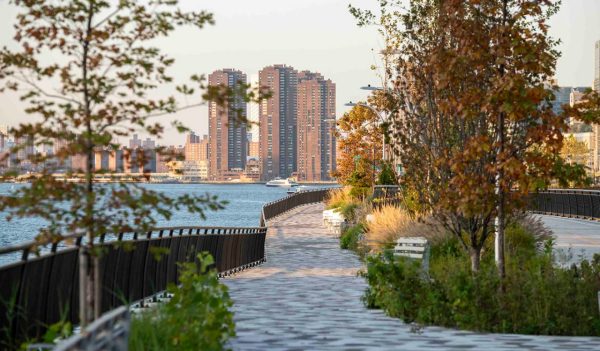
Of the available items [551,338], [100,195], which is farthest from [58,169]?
[551,338]

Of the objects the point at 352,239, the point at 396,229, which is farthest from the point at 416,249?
the point at 352,239

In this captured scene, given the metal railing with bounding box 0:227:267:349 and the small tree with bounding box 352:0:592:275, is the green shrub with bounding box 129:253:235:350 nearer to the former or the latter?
the metal railing with bounding box 0:227:267:349

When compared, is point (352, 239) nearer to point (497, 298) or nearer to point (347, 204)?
point (347, 204)

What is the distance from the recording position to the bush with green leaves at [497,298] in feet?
50.4

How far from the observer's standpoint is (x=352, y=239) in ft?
135

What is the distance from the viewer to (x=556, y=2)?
19.7 metres

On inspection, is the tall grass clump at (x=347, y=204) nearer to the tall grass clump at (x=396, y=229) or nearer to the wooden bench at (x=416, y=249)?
the tall grass clump at (x=396, y=229)

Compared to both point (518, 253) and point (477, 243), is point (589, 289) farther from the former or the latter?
point (518, 253)

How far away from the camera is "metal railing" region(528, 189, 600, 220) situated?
5206 centimetres

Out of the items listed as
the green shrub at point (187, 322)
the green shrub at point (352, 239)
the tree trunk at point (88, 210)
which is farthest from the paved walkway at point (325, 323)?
the green shrub at point (352, 239)

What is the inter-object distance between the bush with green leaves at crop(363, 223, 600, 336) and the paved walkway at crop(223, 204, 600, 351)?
383 mm

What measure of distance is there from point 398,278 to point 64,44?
26.8 ft

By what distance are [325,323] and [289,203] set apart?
6970cm

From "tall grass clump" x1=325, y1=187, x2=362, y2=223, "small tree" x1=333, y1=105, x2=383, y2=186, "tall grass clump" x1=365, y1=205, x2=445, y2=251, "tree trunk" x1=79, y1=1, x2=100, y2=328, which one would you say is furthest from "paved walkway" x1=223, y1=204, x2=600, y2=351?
"small tree" x1=333, y1=105, x2=383, y2=186
